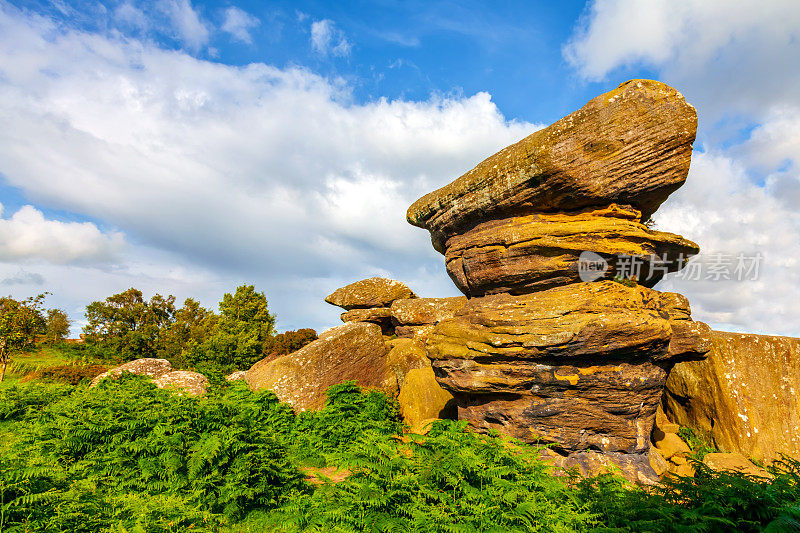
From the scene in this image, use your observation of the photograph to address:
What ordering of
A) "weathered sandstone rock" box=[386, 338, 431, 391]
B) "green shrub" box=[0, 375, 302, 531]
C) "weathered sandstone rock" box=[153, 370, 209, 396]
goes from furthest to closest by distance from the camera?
"weathered sandstone rock" box=[386, 338, 431, 391]
"weathered sandstone rock" box=[153, 370, 209, 396]
"green shrub" box=[0, 375, 302, 531]

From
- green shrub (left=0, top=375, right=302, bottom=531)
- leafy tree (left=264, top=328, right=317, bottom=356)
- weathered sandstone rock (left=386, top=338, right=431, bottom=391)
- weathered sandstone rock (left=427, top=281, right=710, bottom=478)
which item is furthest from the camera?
leafy tree (left=264, top=328, right=317, bottom=356)

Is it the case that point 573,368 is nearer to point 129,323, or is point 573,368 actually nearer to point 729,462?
point 729,462

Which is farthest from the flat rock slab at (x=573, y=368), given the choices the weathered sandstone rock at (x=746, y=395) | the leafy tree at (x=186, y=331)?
the leafy tree at (x=186, y=331)

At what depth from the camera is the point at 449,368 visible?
39.2 feet

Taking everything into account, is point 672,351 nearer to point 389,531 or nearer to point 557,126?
point 557,126

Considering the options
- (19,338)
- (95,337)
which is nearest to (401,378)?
(19,338)

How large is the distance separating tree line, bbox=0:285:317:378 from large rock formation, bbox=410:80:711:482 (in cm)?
1502

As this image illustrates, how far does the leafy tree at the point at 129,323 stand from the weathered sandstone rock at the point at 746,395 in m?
35.2

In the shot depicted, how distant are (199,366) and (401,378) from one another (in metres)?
14.5

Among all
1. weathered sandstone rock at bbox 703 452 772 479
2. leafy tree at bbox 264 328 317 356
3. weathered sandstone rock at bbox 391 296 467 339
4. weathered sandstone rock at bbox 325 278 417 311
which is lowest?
weathered sandstone rock at bbox 703 452 772 479

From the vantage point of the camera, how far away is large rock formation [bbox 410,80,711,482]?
10742mm

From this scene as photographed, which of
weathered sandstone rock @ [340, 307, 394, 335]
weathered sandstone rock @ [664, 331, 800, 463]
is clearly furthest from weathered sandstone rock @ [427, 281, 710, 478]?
weathered sandstone rock @ [340, 307, 394, 335]

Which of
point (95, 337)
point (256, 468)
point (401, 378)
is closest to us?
point (256, 468)

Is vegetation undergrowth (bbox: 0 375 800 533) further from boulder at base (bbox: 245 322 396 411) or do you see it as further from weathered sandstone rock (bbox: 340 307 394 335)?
weathered sandstone rock (bbox: 340 307 394 335)
